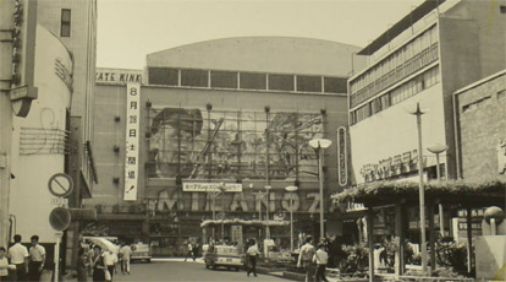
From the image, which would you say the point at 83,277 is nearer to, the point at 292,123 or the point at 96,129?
the point at 96,129

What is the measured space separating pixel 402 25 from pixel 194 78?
26.9 m

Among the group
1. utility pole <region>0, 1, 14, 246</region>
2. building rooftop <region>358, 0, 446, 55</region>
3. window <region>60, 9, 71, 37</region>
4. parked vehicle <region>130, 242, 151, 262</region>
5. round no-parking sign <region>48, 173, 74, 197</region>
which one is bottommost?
parked vehicle <region>130, 242, 151, 262</region>

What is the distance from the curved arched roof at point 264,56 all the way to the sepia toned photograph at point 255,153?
0.19m

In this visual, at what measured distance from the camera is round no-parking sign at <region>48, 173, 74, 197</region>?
14.8m

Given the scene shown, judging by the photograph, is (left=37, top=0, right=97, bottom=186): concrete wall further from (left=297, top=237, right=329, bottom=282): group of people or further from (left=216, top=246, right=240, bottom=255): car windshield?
(left=297, top=237, right=329, bottom=282): group of people

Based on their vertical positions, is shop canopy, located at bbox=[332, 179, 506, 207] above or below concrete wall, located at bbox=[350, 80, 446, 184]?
below

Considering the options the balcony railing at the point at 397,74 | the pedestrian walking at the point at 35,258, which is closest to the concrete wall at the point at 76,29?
the pedestrian walking at the point at 35,258

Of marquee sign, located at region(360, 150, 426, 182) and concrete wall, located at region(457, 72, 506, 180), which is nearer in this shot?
concrete wall, located at region(457, 72, 506, 180)

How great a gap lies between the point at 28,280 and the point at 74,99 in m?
20.8

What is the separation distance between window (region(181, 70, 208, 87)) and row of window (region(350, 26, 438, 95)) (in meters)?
17.8

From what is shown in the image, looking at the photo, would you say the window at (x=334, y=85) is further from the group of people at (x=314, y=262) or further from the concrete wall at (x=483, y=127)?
the group of people at (x=314, y=262)

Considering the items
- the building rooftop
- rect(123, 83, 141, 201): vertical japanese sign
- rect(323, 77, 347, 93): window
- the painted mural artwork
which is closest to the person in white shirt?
the building rooftop

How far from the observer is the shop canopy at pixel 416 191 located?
20.5 meters

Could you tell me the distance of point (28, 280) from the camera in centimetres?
1925
